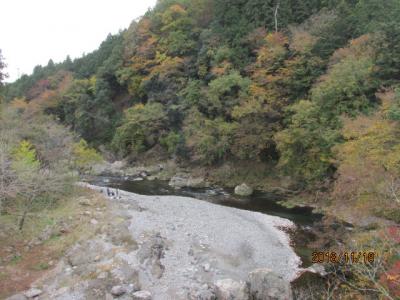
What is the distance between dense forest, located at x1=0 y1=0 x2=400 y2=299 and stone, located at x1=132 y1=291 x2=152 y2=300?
774 cm

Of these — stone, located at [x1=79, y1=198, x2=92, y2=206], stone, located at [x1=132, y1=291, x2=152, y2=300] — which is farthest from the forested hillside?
stone, located at [x1=79, y1=198, x2=92, y2=206]

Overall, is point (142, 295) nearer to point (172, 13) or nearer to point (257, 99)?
point (257, 99)

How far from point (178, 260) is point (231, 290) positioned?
325 centimetres

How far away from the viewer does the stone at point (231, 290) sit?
36.2ft

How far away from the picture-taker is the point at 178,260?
13.9 meters

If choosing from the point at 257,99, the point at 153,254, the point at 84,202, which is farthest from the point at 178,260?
the point at 257,99

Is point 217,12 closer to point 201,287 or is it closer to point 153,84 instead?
point 153,84

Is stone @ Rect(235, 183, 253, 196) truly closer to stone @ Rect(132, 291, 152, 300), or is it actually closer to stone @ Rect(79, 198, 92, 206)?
stone @ Rect(79, 198, 92, 206)

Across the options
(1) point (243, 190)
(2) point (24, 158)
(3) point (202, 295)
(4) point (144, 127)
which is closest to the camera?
(3) point (202, 295)

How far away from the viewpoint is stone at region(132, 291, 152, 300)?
1114cm

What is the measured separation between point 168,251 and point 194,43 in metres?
31.7

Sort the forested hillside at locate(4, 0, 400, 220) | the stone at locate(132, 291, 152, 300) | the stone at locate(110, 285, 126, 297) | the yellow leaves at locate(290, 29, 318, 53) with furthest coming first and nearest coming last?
the yellow leaves at locate(290, 29, 318, 53)
the forested hillside at locate(4, 0, 400, 220)
the stone at locate(110, 285, 126, 297)
the stone at locate(132, 291, 152, 300)

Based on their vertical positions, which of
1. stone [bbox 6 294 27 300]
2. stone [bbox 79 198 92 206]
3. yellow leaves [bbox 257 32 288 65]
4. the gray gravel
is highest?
yellow leaves [bbox 257 32 288 65]

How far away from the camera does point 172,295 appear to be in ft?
37.5
